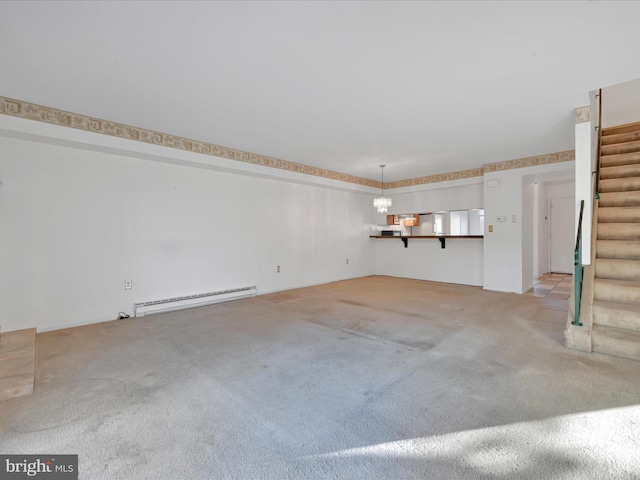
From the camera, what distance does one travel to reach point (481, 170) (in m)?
6.22

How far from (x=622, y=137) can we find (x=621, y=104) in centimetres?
62

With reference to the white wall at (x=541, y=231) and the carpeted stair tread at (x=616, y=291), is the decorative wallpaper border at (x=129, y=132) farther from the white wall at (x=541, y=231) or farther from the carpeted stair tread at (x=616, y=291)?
the white wall at (x=541, y=231)

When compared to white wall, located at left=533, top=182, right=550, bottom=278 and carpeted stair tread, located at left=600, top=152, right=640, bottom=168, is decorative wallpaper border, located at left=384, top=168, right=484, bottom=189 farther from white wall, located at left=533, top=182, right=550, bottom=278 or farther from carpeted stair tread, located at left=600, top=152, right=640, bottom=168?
carpeted stair tread, located at left=600, top=152, right=640, bottom=168

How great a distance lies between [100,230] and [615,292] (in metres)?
6.33

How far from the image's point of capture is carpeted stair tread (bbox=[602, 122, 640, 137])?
4.81 metres

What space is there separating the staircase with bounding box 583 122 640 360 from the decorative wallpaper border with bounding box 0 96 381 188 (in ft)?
15.9

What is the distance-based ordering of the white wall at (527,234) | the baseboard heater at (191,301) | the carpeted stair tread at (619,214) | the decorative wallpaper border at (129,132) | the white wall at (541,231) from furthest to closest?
the white wall at (541,231) < the white wall at (527,234) < the baseboard heater at (191,301) < the carpeted stair tread at (619,214) < the decorative wallpaper border at (129,132)

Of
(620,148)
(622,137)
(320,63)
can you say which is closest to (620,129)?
(622,137)

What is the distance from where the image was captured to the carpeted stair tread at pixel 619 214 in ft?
11.9

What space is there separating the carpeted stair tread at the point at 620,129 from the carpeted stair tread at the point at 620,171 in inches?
46.9

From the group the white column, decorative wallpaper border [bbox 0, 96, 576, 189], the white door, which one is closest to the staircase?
the white column

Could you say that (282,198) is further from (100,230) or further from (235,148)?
(100,230)

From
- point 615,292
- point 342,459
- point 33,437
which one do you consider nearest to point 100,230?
point 33,437

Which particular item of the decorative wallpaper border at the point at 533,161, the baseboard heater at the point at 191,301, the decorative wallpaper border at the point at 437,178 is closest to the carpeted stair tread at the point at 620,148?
the decorative wallpaper border at the point at 533,161
